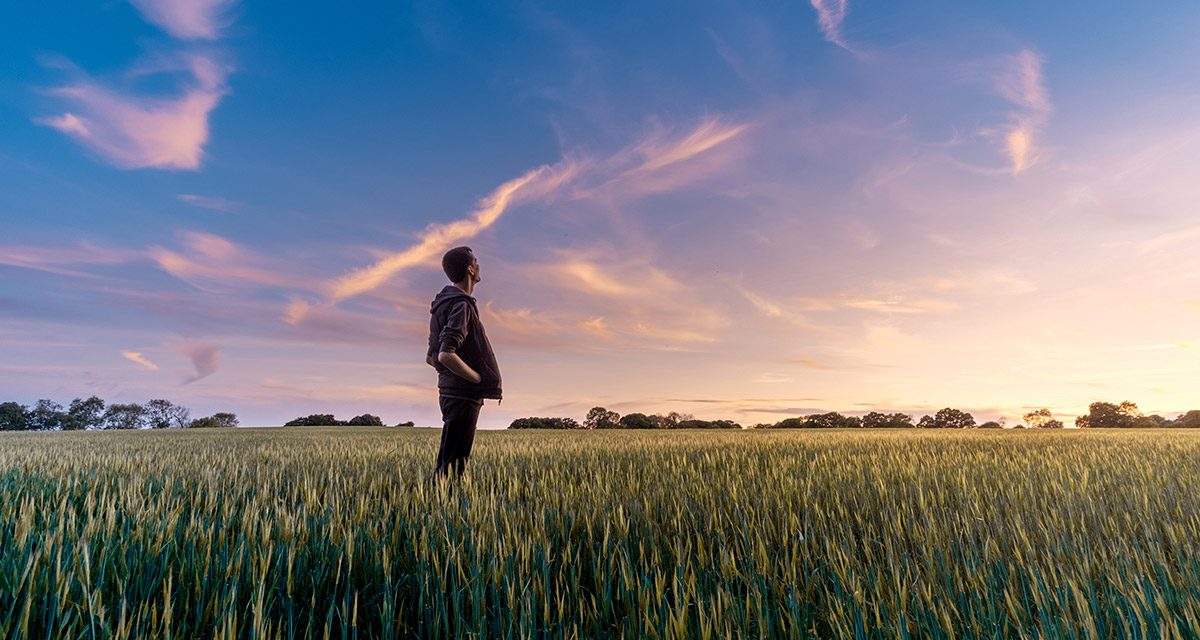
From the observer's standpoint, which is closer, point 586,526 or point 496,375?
point 586,526

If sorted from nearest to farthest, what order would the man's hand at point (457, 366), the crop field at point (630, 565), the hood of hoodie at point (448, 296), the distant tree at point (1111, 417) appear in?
the crop field at point (630, 565), the man's hand at point (457, 366), the hood of hoodie at point (448, 296), the distant tree at point (1111, 417)

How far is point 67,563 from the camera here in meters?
2.45

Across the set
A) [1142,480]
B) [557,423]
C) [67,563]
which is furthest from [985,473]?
[557,423]

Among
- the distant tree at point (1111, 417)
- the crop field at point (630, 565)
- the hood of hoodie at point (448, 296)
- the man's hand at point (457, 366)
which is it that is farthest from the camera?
the distant tree at point (1111, 417)

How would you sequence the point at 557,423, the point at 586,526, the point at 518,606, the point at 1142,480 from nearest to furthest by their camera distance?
the point at 518,606 → the point at 586,526 → the point at 1142,480 → the point at 557,423

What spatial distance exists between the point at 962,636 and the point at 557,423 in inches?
1254

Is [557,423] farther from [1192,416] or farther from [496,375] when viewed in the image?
[1192,416]

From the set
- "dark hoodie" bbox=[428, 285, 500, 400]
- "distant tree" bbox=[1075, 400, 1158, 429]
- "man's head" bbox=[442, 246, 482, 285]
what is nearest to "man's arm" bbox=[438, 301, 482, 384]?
"dark hoodie" bbox=[428, 285, 500, 400]

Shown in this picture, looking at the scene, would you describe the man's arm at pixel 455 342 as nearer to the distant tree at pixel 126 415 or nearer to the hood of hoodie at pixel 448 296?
the hood of hoodie at pixel 448 296

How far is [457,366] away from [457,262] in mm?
1025

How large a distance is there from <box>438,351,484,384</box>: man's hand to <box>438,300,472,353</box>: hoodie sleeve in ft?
0.13

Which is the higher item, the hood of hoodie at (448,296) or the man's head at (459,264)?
the man's head at (459,264)

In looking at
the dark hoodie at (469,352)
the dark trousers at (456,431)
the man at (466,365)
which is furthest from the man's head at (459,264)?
the dark trousers at (456,431)

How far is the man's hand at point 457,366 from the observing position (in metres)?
4.42
